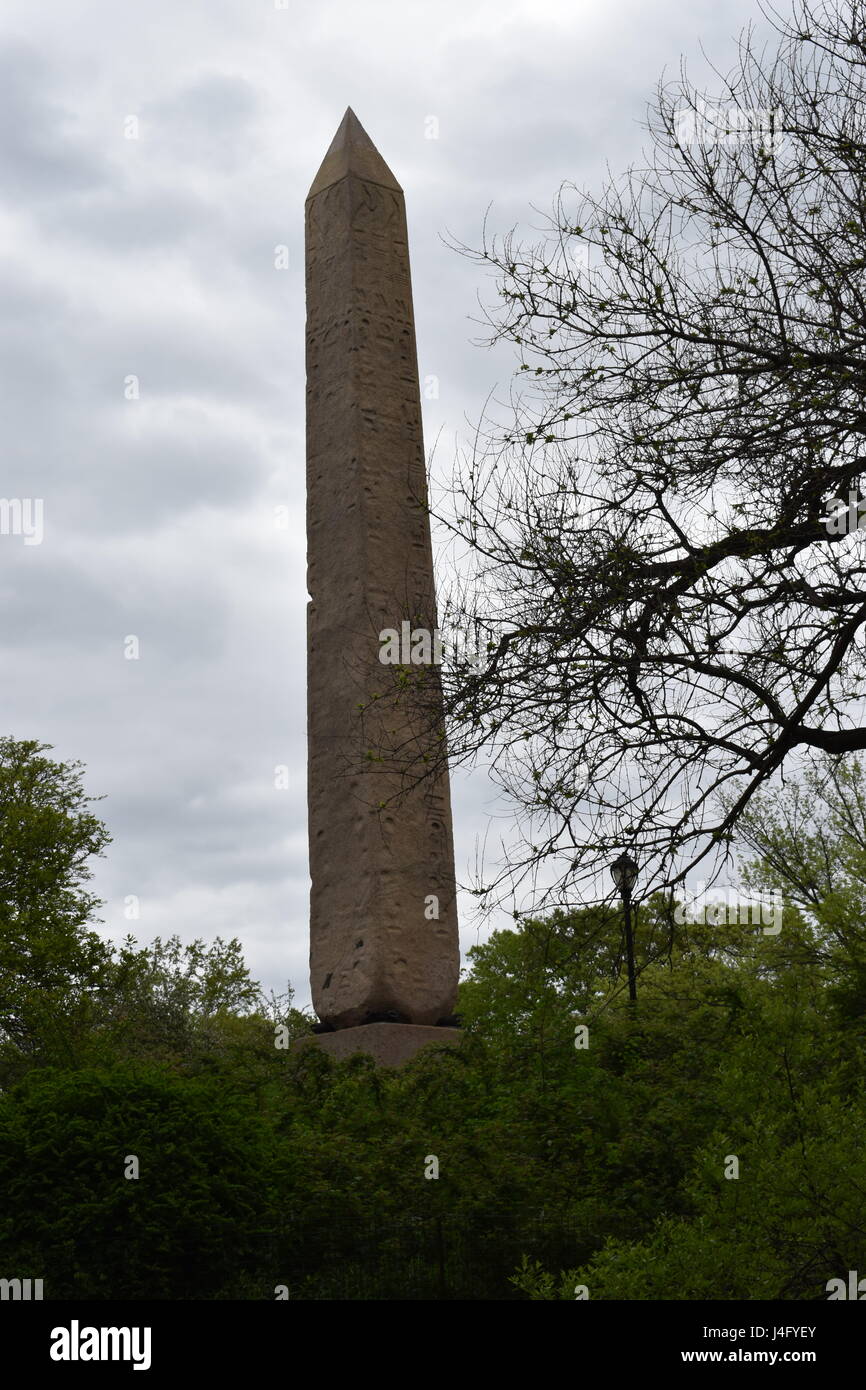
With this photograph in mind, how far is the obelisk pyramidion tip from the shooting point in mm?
12203

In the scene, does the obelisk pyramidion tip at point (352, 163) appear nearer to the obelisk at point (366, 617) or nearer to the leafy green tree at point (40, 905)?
the obelisk at point (366, 617)

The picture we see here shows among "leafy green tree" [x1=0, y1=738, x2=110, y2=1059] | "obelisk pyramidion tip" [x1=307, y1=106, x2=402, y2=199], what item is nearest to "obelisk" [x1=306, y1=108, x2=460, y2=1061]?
"obelisk pyramidion tip" [x1=307, y1=106, x2=402, y2=199]

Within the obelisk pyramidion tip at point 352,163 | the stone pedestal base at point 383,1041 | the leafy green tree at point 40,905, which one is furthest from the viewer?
the leafy green tree at point 40,905

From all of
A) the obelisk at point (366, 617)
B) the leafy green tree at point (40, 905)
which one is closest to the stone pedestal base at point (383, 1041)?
the obelisk at point (366, 617)

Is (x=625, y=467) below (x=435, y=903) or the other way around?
the other way around

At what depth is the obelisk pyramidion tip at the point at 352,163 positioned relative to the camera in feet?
40.0

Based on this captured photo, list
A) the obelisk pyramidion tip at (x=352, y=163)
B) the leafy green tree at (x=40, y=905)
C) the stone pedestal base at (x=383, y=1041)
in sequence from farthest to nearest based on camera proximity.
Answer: the leafy green tree at (x=40, y=905)
the obelisk pyramidion tip at (x=352, y=163)
the stone pedestal base at (x=383, y=1041)

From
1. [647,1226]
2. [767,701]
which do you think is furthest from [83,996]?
[767,701]

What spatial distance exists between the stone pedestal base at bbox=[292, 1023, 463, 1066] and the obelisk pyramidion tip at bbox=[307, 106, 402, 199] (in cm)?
678

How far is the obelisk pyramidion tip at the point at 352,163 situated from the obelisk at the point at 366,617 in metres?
0.02
